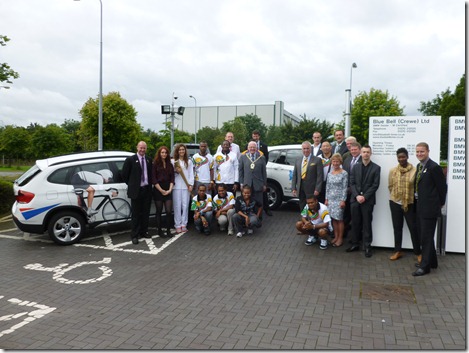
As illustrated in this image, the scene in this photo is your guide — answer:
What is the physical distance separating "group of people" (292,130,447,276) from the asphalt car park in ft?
1.22

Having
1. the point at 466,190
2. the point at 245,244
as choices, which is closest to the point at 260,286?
the point at 245,244

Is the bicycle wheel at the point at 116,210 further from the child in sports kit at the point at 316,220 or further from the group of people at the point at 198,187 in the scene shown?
the child in sports kit at the point at 316,220

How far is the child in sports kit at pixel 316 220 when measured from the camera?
7801 mm

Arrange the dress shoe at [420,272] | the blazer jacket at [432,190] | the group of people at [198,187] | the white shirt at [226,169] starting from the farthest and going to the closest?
the white shirt at [226,169], the group of people at [198,187], the dress shoe at [420,272], the blazer jacket at [432,190]

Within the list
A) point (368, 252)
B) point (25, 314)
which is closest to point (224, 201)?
point (368, 252)

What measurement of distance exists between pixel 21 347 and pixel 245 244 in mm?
4685

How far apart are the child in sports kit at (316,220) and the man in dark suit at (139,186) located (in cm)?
314

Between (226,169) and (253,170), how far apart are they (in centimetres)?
65

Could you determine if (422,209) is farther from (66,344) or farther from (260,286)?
(66,344)

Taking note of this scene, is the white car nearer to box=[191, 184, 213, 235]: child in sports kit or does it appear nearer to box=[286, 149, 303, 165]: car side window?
box=[286, 149, 303, 165]: car side window

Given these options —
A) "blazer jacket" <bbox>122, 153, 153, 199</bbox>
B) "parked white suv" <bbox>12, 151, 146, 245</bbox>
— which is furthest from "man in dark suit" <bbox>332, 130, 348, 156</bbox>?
"parked white suv" <bbox>12, 151, 146, 245</bbox>

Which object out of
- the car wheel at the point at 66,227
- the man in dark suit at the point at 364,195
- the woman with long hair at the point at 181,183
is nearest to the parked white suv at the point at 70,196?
the car wheel at the point at 66,227

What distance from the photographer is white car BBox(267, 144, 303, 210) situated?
11016 mm

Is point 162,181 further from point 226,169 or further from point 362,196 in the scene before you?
point 362,196
